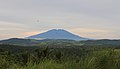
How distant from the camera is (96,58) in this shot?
591 cm

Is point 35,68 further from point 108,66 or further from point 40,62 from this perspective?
point 108,66

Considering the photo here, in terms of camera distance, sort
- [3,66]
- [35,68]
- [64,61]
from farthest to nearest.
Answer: [3,66], [64,61], [35,68]

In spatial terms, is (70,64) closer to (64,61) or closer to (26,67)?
(64,61)

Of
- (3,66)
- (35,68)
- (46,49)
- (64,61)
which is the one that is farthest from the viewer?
(46,49)

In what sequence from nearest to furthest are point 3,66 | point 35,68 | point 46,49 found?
1. point 35,68
2. point 3,66
3. point 46,49

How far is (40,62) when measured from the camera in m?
6.19

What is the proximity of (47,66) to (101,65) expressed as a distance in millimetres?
1169

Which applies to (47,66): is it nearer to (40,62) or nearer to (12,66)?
(40,62)

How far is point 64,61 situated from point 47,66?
53 centimetres

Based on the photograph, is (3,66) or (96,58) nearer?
(96,58)

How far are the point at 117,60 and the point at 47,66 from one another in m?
1.58

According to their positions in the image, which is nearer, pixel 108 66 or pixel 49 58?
pixel 108 66

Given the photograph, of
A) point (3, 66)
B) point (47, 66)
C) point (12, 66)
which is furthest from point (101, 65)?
point (3, 66)

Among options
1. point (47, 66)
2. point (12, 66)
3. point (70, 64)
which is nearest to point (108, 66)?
point (70, 64)
